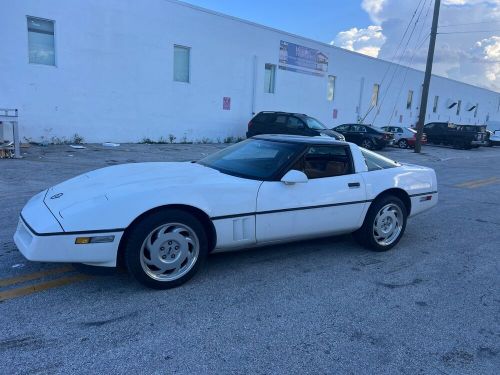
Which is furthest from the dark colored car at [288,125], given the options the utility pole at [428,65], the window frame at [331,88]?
the window frame at [331,88]

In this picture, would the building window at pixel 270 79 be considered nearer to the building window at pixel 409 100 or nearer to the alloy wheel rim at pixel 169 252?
the building window at pixel 409 100

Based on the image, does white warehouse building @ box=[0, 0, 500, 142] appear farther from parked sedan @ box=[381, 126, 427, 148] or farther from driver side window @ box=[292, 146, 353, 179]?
driver side window @ box=[292, 146, 353, 179]

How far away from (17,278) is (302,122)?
48.9 feet

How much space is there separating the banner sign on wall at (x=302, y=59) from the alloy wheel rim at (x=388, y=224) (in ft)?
60.7

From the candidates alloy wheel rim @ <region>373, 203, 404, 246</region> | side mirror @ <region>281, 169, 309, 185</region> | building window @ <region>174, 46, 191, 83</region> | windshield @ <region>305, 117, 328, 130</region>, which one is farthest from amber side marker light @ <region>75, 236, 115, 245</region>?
building window @ <region>174, 46, 191, 83</region>

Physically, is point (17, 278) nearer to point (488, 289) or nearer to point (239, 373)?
point (239, 373)

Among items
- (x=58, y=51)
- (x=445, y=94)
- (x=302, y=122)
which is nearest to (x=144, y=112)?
(x=58, y=51)

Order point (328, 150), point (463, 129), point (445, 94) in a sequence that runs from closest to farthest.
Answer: point (328, 150), point (463, 129), point (445, 94)

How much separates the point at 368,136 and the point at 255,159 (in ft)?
58.1

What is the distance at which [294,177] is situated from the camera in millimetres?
3775

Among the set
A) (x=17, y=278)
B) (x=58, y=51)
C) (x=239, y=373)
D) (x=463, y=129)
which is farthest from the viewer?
(x=463, y=129)

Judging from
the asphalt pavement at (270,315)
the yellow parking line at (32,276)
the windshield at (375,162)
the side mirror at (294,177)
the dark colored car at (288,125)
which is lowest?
the asphalt pavement at (270,315)

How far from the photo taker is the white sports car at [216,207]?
3.08 m

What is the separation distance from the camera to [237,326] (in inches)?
115
